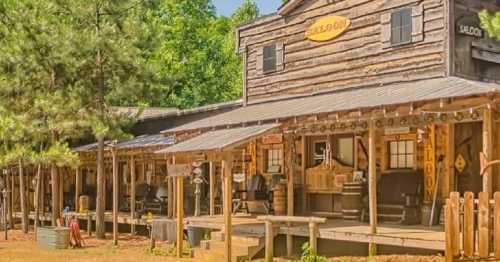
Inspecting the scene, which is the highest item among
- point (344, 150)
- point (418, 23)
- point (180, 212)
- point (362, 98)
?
point (418, 23)

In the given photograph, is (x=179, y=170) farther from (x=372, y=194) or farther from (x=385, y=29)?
(x=385, y=29)

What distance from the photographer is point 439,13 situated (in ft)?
54.6

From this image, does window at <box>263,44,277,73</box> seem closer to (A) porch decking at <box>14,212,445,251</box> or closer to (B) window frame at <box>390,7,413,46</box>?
(B) window frame at <box>390,7,413,46</box>

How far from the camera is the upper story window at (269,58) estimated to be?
22.0m

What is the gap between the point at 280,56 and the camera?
71.0 ft

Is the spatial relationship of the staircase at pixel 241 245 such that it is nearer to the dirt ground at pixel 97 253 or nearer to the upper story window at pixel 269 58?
the dirt ground at pixel 97 253

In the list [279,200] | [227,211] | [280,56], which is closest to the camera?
[227,211]

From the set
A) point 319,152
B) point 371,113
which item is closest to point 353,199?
point 319,152

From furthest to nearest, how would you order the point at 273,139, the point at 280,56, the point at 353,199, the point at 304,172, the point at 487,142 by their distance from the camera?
the point at 280,56 → the point at 273,139 → the point at 304,172 → the point at 353,199 → the point at 487,142

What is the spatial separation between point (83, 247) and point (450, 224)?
1234 centimetres

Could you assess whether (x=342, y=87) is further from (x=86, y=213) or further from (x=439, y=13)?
(x=86, y=213)

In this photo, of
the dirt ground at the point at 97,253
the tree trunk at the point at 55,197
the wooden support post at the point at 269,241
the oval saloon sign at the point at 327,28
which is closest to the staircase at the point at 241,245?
the dirt ground at the point at 97,253

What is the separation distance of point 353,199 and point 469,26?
487 centimetres

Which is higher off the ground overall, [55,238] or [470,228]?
[470,228]
